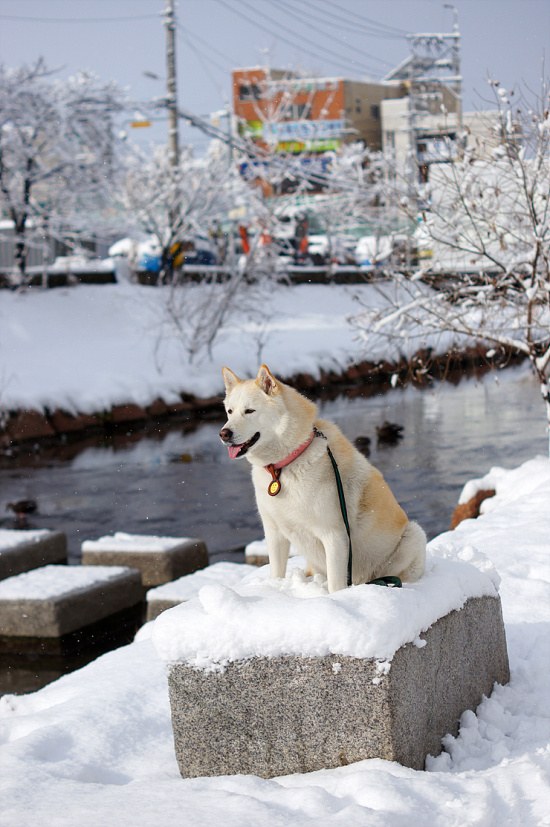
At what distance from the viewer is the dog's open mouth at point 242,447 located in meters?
3.98

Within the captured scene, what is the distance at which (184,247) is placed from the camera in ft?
110

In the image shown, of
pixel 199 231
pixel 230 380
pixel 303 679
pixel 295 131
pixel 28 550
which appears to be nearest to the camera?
pixel 303 679

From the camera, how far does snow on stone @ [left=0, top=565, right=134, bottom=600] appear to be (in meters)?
8.51

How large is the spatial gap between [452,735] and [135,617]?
5.62 m

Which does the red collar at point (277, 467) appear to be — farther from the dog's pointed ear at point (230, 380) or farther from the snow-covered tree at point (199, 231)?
the snow-covered tree at point (199, 231)

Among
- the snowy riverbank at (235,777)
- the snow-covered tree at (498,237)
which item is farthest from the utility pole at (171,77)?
the snowy riverbank at (235,777)

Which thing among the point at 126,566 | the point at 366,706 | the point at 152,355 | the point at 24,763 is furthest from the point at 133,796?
the point at 152,355

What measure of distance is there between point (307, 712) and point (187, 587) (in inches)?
193

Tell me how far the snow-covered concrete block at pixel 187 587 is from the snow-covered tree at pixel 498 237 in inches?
143

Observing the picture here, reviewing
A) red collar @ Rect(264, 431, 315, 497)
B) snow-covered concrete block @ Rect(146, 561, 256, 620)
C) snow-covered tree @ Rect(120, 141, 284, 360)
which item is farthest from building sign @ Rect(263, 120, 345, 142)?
red collar @ Rect(264, 431, 315, 497)

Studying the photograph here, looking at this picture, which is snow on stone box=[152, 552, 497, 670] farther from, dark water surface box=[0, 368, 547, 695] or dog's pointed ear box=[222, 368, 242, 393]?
dark water surface box=[0, 368, 547, 695]

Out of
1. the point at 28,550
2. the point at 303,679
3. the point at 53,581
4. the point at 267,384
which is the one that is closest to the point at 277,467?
the point at 267,384

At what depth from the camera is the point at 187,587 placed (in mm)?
8430

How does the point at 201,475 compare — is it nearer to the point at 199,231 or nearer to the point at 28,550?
the point at 28,550
